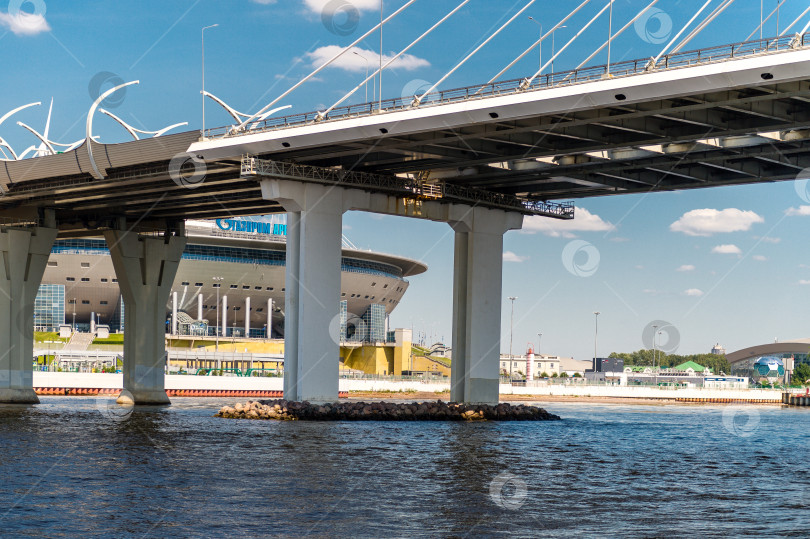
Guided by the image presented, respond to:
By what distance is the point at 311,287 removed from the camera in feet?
199

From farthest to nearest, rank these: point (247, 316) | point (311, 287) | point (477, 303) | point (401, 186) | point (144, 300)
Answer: point (247, 316)
point (144, 300)
point (477, 303)
point (401, 186)
point (311, 287)

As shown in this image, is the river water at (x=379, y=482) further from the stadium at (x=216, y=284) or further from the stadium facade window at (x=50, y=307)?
the stadium facade window at (x=50, y=307)

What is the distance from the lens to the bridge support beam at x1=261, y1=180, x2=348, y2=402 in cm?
6053

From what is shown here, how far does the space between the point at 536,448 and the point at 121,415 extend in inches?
1172

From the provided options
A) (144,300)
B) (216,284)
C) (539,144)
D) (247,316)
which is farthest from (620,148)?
(216,284)

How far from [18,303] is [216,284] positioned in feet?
240

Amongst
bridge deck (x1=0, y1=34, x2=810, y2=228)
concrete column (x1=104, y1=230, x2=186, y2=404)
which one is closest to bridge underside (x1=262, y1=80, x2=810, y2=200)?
bridge deck (x1=0, y1=34, x2=810, y2=228)

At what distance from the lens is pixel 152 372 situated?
8550 centimetres

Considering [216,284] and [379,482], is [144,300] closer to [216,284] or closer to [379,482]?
[379,482]

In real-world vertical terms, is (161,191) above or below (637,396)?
above

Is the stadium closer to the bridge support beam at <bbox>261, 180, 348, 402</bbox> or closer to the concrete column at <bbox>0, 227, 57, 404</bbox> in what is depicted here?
the concrete column at <bbox>0, 227, 57, 404</bbox>

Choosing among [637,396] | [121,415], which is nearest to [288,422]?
[121,415]

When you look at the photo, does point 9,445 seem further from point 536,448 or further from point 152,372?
point 152,372

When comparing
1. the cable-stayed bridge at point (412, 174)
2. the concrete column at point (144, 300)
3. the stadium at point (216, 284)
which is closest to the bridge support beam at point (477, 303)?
the cable-stayed bridge at point (412, 174)
